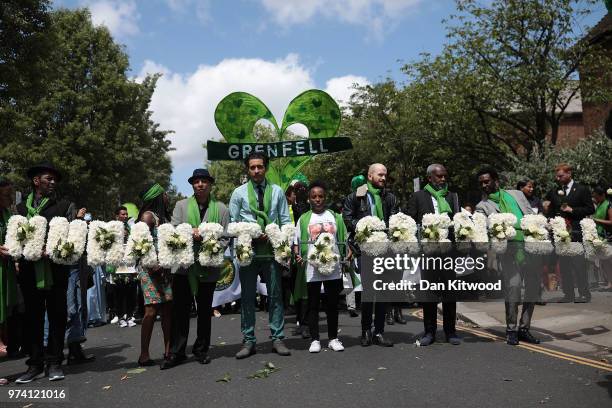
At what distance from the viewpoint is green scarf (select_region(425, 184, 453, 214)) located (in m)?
7.51

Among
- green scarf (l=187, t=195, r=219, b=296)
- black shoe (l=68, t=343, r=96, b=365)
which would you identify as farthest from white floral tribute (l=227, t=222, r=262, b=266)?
black shoe (l=68, t=343, r=96, b=365)

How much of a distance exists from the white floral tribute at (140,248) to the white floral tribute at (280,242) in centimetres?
136

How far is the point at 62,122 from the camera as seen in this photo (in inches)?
1241

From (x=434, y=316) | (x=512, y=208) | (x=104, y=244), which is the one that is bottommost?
(x=434, y=316)

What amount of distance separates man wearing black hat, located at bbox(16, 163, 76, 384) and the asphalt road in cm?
25

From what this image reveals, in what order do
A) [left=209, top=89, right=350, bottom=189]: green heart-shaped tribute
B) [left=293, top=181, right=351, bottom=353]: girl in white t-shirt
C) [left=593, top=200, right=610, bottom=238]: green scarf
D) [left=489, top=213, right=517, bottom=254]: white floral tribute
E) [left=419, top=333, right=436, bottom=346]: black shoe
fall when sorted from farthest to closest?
[left=209, top=89, right=350, bottom=189]: green heart-shaped tribute → [left=593, top=200, right=610, bottom=238]: green scarf → [left=419, top=333, right=436, bottom=346]: black shoe → [left=293, top=181, right=351, bottom=353]: girl in white t-shirt → [left=489, top=213, right=517, bottom=254]: white floral tribute

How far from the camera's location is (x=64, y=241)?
6055 millimetres

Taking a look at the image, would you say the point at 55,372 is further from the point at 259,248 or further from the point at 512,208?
the point at 512,208

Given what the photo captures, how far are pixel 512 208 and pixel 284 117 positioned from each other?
7702 millimetres

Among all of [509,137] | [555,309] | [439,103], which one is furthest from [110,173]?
[555,309]

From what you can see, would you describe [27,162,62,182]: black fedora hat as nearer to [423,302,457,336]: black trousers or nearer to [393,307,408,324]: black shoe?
[423,302,457,336]: black trousers

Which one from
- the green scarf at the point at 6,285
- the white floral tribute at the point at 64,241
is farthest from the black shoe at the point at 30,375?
the white floral tribute at the point at 64,241

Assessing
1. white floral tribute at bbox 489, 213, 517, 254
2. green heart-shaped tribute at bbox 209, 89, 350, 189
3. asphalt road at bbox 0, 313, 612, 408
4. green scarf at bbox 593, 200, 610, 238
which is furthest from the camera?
green heart-shaped tribute at bbox 209, 89, 350, 189

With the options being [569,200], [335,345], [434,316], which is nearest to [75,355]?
[335,345]
